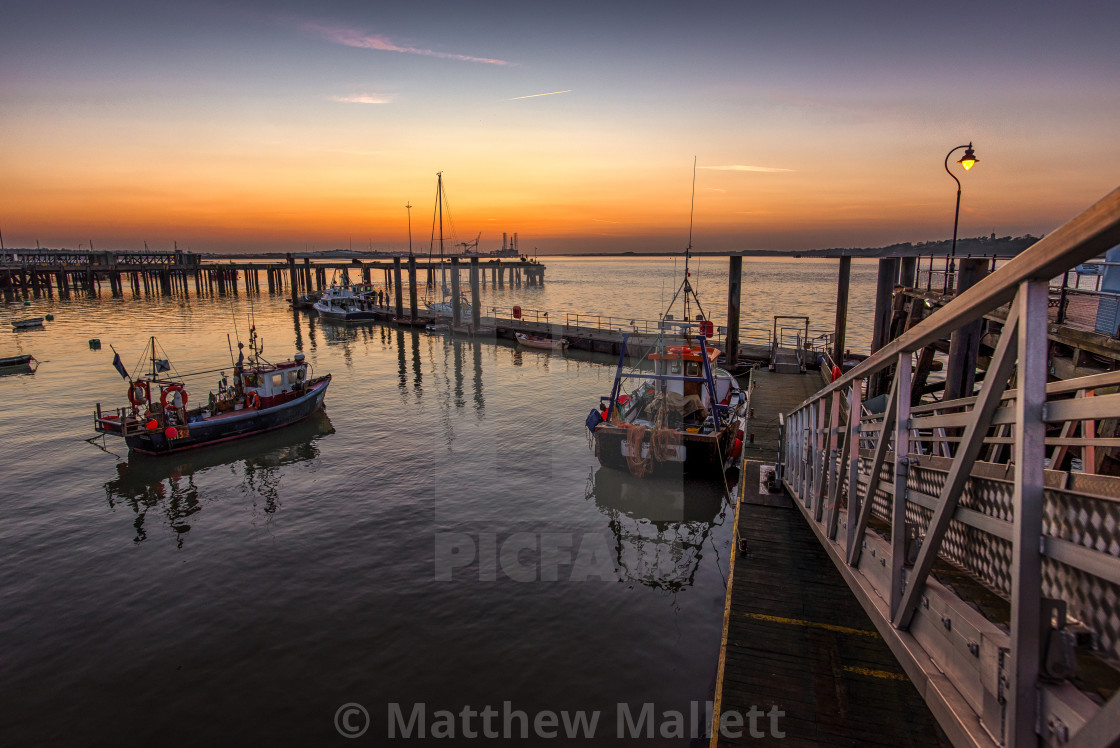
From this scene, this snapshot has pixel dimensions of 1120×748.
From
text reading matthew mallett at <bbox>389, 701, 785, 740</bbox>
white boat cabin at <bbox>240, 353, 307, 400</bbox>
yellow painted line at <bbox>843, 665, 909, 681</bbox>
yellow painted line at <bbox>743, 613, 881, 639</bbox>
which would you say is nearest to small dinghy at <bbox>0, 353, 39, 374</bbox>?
white boat cabin at <bbox>240, 353, 307, 400</bbox>

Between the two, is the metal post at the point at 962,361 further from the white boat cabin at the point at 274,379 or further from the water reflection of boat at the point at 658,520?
the white boat cabin at the point at 274,379

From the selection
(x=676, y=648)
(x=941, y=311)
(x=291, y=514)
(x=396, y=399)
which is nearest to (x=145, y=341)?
(x=396, y=399)

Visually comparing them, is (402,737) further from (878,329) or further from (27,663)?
(878,329)

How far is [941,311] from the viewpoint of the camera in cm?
323

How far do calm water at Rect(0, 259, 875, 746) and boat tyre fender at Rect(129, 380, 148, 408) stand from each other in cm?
217

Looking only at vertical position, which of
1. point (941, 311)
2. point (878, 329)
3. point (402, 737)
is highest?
point (941, 311)

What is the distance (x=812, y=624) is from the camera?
8.00 meters

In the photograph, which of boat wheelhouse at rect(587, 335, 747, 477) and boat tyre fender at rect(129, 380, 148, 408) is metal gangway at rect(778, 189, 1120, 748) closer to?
boat wheelhouse at rect(587, 335, 747, 477)

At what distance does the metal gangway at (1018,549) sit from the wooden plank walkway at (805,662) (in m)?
2.78

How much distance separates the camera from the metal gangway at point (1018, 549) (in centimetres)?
230

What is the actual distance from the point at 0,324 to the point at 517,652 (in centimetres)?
7267

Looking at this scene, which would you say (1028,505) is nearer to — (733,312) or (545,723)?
(545,723)

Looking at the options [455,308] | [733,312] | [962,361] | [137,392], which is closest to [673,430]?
[962,361]

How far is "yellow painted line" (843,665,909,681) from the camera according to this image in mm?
6827
